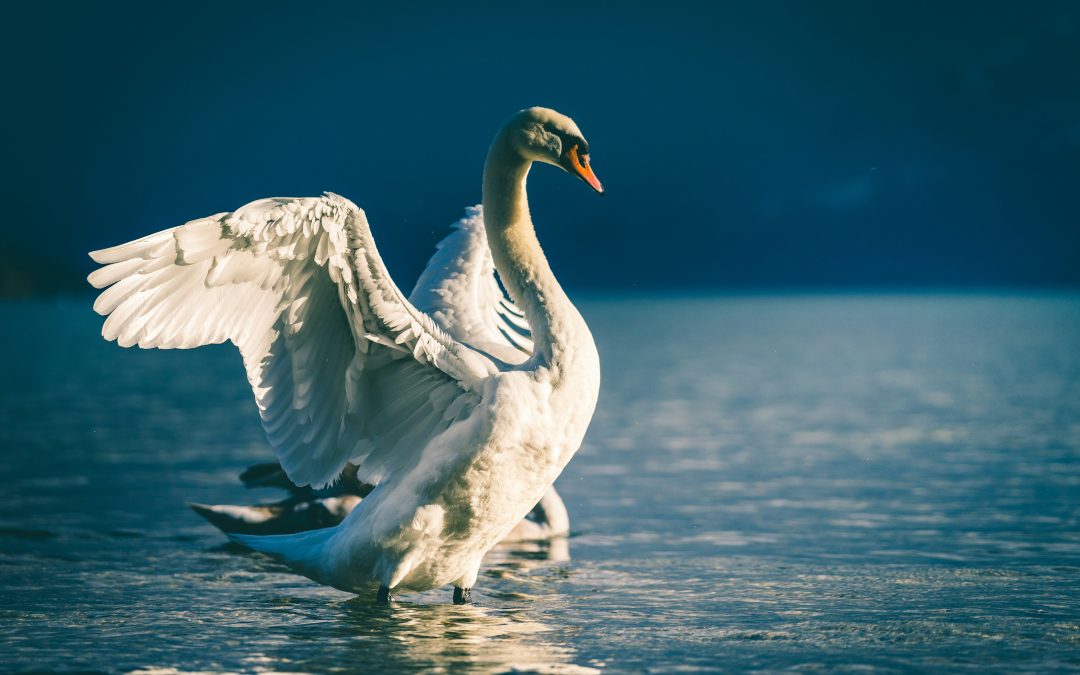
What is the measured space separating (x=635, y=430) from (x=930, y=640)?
1297 centimetres

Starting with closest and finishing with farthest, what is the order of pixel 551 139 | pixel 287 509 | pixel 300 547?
1. pixel 551 139
2. pixel 300 547
3. pixel 287 509

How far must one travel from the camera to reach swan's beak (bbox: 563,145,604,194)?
26.0ft

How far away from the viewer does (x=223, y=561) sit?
10.2m

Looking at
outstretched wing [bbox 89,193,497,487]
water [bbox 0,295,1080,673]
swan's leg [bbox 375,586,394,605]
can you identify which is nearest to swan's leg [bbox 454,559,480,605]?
water [bbox 0,295,1080,673]

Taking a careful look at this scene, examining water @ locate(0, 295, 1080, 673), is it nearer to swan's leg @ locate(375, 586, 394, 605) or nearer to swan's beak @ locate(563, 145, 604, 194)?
swan's leg @ locate(375, 586, 394, 605)

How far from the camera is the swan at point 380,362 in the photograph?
701 centimetres

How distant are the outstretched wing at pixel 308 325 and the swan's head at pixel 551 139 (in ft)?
3.93

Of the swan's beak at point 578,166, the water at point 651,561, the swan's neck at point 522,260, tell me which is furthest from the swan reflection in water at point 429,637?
the swan's beak at point 578,166

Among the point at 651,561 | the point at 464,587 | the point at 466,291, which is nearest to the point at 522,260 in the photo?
the point at 466,291

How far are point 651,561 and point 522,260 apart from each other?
3.25 metres

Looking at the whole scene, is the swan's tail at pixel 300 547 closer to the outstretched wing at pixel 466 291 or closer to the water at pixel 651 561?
the water at pixel 651 561

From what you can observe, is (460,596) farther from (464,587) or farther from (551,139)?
(551,139)

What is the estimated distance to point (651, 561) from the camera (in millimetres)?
10172

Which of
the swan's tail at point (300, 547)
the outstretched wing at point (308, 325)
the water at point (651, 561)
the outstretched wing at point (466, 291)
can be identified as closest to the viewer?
the outstretched wing at point (308, 325)
